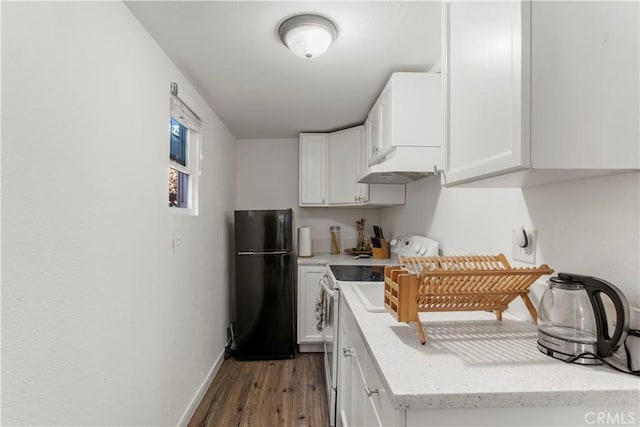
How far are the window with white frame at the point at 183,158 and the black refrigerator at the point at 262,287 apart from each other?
0.72 metres

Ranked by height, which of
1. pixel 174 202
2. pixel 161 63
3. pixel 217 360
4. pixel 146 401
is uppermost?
pixel 161 63

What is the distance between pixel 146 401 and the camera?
154 centimetres

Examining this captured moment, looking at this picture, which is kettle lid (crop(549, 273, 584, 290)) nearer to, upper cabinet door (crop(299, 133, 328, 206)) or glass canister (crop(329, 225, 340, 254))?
upper cabinet door (crop(299, 133, 328, 206))

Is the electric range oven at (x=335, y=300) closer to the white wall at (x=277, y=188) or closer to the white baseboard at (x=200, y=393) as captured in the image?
the white baseboard at (x=200, y=393)

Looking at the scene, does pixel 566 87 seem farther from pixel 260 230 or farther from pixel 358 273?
pixel 260 230

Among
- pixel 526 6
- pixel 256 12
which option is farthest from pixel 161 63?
pixel 526 6

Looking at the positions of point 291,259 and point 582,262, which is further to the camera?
point 291,259

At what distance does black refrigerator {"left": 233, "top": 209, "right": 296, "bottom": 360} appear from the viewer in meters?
Result: 2.98

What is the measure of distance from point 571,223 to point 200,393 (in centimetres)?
246

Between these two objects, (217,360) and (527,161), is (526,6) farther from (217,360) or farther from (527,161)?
(217,360)

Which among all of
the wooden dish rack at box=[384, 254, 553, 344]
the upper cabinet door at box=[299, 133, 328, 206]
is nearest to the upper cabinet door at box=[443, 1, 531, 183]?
the wooden dish rack at box=[384, 254, 553, 344]

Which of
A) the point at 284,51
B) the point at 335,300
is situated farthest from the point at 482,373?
the point at 284,51

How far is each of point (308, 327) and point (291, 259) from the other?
27.5 inches

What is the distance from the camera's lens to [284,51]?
1.73m
